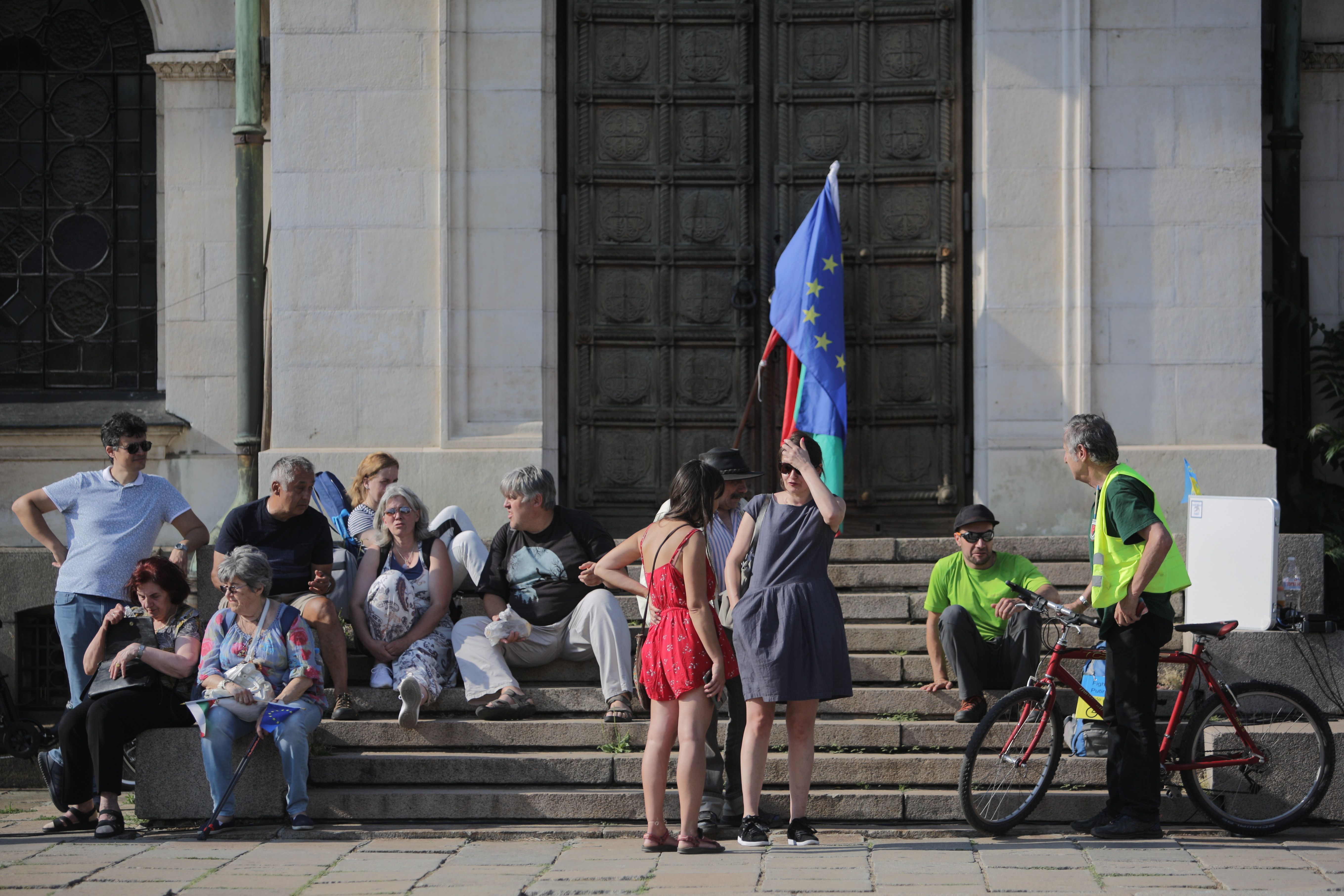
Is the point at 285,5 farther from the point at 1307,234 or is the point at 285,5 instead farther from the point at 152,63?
the point at 1307,234

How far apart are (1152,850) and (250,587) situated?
182 inches

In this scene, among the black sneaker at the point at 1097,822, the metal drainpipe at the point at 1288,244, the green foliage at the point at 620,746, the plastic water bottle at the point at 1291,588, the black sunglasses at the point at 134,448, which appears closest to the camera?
the black sneaker at the point at 1097,822

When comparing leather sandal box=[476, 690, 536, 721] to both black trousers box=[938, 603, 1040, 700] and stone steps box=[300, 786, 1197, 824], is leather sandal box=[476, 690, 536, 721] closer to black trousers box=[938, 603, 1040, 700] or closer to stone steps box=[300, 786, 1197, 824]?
stone steps box=[300, 786, 1197, 824]

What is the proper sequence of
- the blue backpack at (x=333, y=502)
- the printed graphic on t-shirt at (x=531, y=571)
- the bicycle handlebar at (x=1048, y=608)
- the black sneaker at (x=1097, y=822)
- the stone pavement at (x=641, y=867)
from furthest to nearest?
the blue backpack at (x=333, y=502) < the printed graphic on t-shirt at (x=531, y=571) < the bicycle handlebar at (x=1048, y=608) < the black sneaker at (x=1097, y=822) < the stone pavement at (x=641, y=867)

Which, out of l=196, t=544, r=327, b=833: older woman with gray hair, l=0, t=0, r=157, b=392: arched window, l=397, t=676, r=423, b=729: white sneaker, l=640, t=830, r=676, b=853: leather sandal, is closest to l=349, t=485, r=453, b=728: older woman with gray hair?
l=397, t=676, r=423, b=729: white sneaker

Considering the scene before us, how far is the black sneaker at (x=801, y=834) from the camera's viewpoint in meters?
7.08

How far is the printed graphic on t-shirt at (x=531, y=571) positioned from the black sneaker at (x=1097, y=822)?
3.03 meters

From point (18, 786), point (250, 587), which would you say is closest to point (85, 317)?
point (18, 786)

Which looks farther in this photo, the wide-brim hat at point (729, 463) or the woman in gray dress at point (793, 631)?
the wide-brim hat at point (729, 463)

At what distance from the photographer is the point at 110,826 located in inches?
302

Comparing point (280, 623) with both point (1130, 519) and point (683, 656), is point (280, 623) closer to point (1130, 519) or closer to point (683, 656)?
point (683, 656)

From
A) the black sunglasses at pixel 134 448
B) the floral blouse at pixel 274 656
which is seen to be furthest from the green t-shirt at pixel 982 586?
the black sunglasses at pixel 134 448

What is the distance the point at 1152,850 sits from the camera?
276 inches

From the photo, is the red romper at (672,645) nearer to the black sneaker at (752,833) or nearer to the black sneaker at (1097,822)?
the black sneaker at (752,833)
